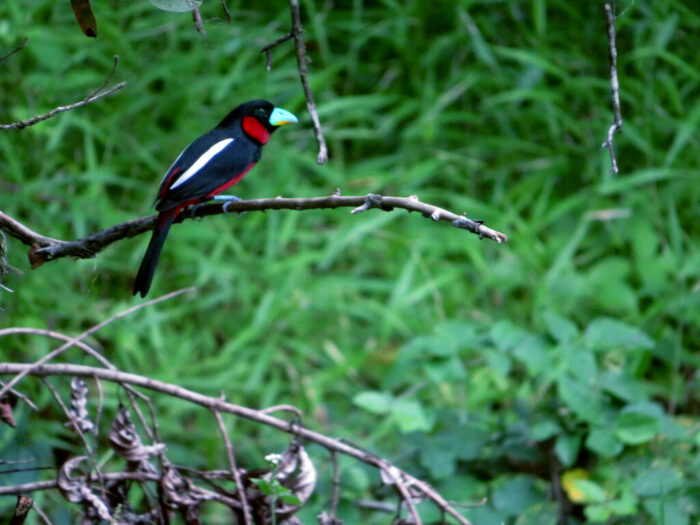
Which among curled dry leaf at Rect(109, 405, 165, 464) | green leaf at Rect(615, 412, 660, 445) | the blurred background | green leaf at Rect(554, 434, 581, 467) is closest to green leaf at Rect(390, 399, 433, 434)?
the blurred background

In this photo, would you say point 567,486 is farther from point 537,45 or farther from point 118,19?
point 118,19

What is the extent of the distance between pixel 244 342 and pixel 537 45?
2134 millimetres

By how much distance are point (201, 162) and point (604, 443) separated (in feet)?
5.15

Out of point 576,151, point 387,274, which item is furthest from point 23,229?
point 576,151

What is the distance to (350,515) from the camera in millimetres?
2967

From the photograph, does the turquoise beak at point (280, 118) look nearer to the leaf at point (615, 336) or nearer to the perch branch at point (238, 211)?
the perch branch at point (238, 211)

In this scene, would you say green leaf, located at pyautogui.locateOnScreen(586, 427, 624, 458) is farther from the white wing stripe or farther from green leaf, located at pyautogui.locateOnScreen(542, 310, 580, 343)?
the white wing stripe

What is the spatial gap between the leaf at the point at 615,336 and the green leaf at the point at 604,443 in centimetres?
30

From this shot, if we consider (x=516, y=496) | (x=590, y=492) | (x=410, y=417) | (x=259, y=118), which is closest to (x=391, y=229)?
(x=410, y=417)

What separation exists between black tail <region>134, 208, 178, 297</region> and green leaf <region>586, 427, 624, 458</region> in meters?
1.54

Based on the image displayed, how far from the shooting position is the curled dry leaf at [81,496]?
6.51 ft

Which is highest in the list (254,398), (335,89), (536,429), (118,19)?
(118,19)

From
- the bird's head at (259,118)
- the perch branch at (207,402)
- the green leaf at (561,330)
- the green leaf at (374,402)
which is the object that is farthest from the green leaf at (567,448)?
the bird's head at (259,118)

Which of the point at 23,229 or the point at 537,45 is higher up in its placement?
the point at 23,229
